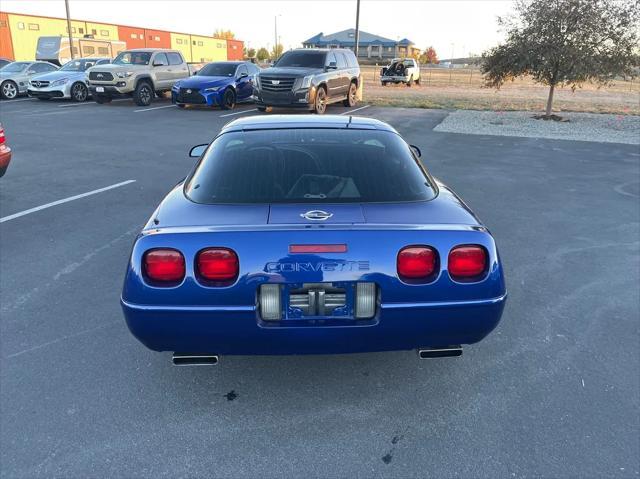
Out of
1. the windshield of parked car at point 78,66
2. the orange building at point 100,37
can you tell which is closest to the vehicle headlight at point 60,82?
the windshield of parked car at point 78,66

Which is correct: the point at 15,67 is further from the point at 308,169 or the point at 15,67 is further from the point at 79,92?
the point at 308,169

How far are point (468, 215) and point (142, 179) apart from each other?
6.48 meters

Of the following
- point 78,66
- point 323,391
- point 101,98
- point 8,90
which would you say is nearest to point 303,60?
point 101,98

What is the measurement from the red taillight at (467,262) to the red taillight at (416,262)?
0.09 metres

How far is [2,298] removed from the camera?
400cm

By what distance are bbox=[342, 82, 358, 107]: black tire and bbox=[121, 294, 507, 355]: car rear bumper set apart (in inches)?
717

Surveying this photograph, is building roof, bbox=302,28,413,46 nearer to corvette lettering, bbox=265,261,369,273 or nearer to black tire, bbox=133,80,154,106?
black tire, bbox=133,80,154,106

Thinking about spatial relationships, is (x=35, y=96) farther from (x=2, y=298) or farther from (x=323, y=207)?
(x=323, y=207)

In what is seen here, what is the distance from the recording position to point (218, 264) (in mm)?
2422

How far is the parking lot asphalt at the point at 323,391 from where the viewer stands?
7.97ft

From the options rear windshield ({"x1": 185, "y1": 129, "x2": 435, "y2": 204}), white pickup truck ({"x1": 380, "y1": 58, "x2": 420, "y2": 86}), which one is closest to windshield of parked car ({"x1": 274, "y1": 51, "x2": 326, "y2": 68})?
rear windshield ({"x1": 185, "y1": 129, "x2": 435, "y2": 204})

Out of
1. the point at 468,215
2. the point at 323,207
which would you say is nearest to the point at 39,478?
the point at 323,207

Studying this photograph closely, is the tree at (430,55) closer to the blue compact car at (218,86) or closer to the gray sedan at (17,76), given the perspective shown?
the blue compact car at (218,86)

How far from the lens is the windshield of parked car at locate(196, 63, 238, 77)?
1950 cm
